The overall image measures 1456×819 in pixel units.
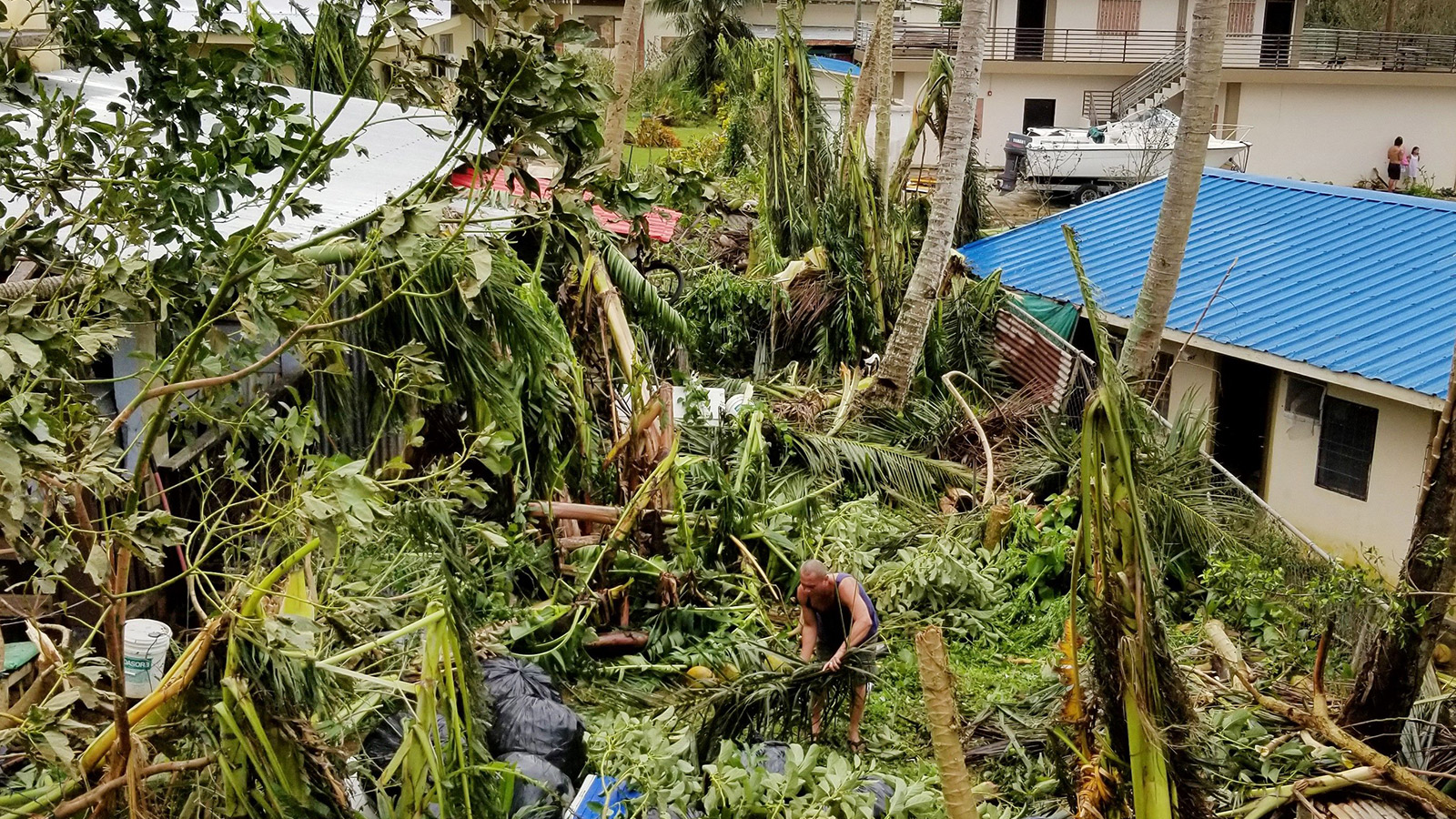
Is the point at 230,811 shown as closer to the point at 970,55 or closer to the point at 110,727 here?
the point at 110,727

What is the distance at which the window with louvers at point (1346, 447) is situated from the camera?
426 inches

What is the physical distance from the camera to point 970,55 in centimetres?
1279

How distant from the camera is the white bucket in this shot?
18.6ft

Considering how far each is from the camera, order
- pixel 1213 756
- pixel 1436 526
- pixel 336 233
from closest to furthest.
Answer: pixel 336 233 → pixel 1213 756 → pixel 1436 526

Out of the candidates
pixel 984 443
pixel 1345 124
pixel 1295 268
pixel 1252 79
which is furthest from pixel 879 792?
pixel 1345 124

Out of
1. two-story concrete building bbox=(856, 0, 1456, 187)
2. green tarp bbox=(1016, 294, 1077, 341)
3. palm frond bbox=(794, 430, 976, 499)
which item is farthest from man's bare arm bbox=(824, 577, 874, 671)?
two-story concrete building bbox=(856, 0, 1456, 187)

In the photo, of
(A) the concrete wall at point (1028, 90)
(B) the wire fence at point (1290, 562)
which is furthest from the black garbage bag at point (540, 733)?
(A) the concrete wall at point (1028, 90)

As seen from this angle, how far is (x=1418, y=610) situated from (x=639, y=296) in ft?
17.5

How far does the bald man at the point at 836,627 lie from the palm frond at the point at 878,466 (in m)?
3.59

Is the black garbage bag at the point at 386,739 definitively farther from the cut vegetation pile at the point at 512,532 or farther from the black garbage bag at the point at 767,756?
the black garbage bag at the point at 767,756

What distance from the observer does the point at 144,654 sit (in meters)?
5.65

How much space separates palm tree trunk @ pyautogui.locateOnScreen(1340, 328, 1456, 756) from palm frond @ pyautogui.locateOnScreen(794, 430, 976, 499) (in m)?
4.89

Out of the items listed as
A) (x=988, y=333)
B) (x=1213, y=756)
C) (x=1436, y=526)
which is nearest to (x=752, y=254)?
(x=988, y=333)

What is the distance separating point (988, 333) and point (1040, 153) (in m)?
13.5
